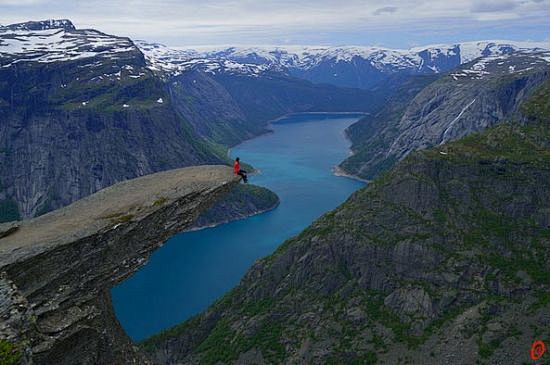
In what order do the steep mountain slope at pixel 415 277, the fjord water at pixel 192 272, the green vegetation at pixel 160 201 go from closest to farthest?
the green vegetation at pixel 160 201 < the steep mountain slope at pixel 415 277 < the fjord water at pixel 192 272

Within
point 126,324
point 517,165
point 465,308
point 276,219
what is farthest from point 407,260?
point 276,219

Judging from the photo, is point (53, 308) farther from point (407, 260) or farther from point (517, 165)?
point (517, 165)

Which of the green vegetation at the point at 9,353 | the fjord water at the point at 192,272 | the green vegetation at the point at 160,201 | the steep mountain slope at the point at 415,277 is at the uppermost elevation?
the green vegetation at the point at 160,201

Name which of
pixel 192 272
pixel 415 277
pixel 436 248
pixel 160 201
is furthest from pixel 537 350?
pixel 192 272

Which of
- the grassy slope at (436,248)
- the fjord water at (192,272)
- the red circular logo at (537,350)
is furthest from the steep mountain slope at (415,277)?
the fjord water at (192,272)

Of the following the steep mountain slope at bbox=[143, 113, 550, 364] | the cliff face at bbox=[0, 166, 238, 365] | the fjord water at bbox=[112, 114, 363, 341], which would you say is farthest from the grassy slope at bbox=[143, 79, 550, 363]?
the cliff face at bbox=[0, 166, 238, 365]

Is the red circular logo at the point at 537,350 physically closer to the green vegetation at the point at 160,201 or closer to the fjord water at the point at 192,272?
the green vegetation at the point at 160,201
